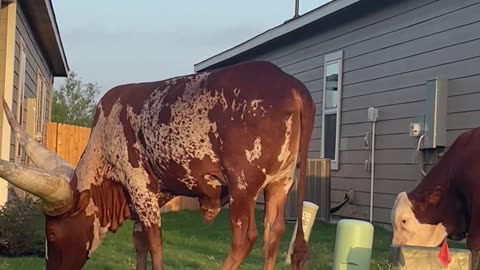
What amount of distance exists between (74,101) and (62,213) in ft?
103

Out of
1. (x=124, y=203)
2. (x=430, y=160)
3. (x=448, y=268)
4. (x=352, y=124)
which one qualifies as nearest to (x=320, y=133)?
(x=352, y=124)

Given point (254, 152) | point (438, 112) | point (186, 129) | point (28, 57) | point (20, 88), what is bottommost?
point (254, 152)

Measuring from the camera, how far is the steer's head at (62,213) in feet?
17.8

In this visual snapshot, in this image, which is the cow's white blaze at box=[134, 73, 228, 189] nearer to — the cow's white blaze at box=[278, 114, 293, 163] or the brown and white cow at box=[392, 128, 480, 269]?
the cow's white blaze at box=[278, 114, 293, 163]

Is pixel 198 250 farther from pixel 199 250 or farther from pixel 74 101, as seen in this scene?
pixel 74 101

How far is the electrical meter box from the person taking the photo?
10.2m

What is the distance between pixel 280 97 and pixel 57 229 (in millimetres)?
2045

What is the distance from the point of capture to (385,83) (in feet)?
Answer: 39.7

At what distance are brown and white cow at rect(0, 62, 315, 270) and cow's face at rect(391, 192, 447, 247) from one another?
111 inches

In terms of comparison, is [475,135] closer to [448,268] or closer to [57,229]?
[448,268]

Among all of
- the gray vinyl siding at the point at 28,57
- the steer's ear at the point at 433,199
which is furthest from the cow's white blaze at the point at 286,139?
the gray vinyl siding at the point at 28,57

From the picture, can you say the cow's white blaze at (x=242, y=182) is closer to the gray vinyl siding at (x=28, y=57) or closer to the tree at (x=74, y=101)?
the gray vinyl siding at (x=28, y=57)

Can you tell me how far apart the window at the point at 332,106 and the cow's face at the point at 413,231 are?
6109mm

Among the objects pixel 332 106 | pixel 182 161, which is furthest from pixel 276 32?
pixel 182 161
